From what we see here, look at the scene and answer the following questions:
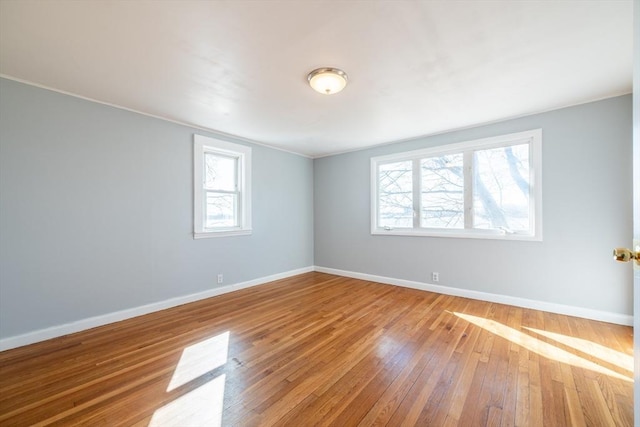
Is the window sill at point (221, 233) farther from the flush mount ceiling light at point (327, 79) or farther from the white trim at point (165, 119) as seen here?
the flush mount ceiling light at point (327, 79)

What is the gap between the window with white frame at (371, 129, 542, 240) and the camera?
10.8 feet

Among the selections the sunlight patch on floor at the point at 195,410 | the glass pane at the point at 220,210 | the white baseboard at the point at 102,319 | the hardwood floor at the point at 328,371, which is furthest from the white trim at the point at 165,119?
the sunlight patch on floor at the point at 195,410

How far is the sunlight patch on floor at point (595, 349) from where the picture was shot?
2.06 m

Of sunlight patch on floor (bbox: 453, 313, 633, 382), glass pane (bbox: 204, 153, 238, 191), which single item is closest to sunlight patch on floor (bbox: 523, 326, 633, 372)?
sunlight patch on floor (bbox: 453, 313, 633, 382)

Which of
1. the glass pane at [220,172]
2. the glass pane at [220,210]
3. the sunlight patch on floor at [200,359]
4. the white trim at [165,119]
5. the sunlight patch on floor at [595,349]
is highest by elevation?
the white trim at [165,119]

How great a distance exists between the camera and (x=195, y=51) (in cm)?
198

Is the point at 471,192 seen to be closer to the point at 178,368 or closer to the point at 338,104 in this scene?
the point at 338,104

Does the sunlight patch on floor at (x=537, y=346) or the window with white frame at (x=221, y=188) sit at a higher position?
the window with white frame at (x=221, y=188)

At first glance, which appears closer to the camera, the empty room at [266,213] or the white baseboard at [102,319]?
the empty room at [266,213]

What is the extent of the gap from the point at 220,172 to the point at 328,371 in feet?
10.7

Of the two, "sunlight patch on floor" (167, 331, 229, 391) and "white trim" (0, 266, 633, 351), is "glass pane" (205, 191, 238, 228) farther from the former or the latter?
"sunlight patch on floor" (167, 331, 229, 391)

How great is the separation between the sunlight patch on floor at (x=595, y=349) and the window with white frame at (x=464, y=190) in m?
1.18

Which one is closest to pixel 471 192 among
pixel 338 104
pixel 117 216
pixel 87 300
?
Result: pixel 338 104

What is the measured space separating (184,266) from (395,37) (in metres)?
3.54
